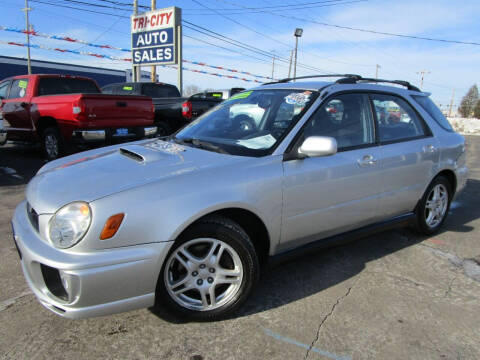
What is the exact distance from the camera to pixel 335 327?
A: 2465 mm

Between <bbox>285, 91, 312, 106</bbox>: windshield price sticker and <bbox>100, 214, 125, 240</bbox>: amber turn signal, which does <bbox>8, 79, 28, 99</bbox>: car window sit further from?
<bbox>100, 214, 125, 240</bbox>: amber turn signal

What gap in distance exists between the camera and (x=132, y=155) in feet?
9.37

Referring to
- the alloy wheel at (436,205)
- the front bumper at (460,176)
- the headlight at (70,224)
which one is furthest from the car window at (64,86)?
the front bumper at (460,176)

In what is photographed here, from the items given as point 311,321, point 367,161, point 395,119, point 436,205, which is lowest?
point 311,321

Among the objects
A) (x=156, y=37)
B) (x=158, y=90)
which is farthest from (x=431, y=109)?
(x=156, y=37)

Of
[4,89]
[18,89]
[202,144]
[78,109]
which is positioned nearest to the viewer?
[202,144]

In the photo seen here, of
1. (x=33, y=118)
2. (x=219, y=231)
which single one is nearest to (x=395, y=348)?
(x=219, y=231)

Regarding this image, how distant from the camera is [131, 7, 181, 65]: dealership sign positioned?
1370 cm

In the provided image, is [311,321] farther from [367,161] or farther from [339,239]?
[367,161]

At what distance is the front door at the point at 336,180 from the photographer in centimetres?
273

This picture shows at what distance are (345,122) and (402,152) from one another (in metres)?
0.70

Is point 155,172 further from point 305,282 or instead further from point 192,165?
point 305,282

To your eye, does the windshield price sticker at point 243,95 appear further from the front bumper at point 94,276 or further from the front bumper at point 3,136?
the front bumper at point 3,136

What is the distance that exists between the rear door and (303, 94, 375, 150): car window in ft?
0.45
